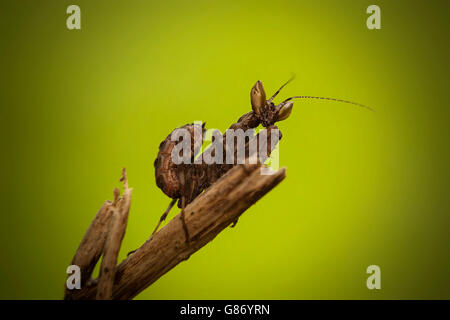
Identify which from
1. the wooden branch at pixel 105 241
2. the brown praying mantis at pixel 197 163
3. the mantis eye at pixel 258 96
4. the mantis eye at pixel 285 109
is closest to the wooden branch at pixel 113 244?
the wooden branch at pixel 105 241

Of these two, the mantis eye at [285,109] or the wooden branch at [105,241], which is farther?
the mantis eye at [285,109]

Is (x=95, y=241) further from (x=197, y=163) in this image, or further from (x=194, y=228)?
(x=197, y=163)

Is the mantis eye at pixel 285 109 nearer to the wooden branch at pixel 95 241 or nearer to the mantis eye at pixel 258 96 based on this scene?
the mantis eye at pixel 258 96

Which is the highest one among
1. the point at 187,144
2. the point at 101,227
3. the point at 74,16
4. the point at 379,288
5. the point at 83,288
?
the point at 74,16

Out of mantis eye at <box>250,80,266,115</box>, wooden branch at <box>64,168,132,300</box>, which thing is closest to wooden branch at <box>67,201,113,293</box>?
wooden branch at <box>64,168,132,300</box>
